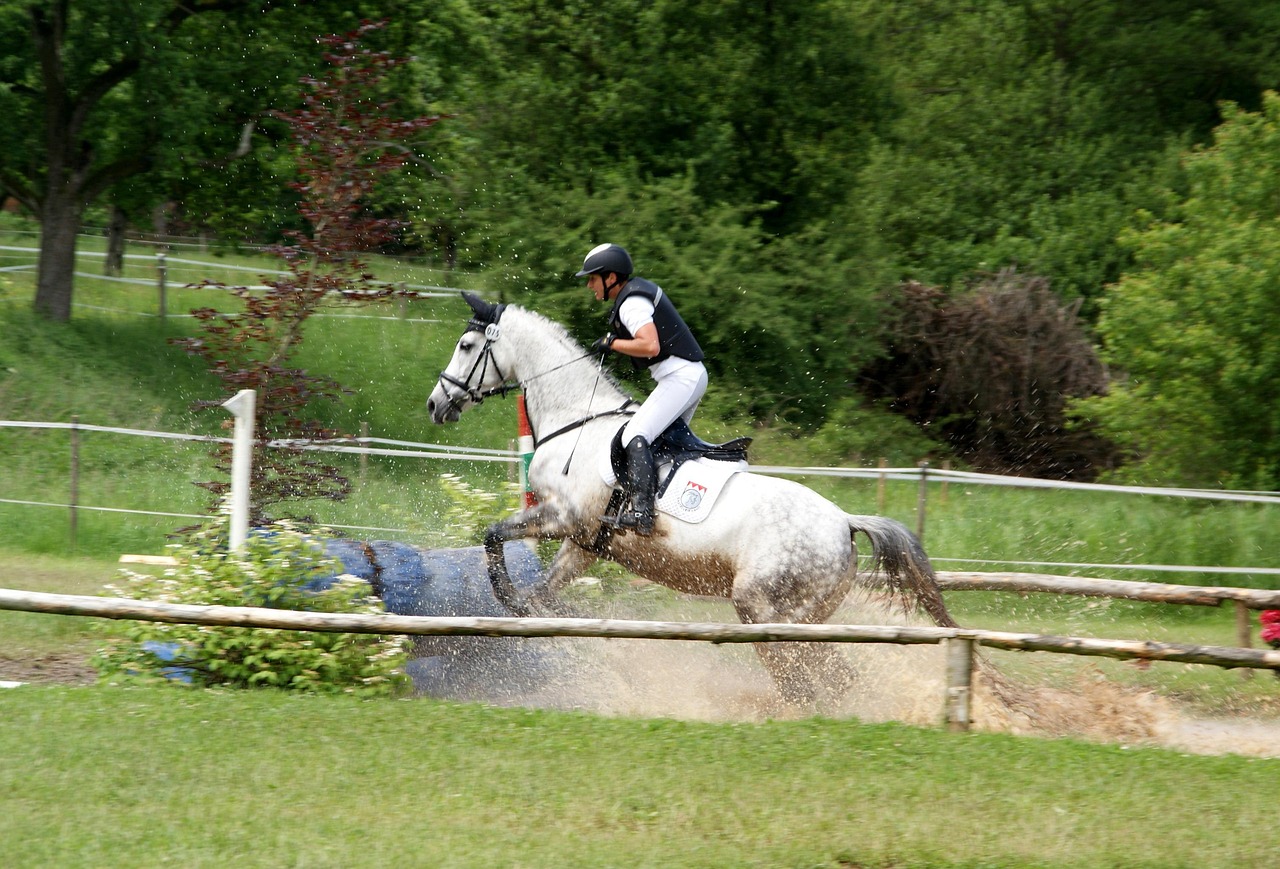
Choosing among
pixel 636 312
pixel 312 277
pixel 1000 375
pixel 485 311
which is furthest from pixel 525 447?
pixel 1000 375

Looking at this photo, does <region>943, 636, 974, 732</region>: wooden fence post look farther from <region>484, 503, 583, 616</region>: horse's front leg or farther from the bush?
the bush

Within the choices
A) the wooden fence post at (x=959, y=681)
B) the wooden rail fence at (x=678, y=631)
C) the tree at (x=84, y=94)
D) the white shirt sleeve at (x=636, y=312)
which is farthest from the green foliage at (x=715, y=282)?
the wooden fence post at (x=959, y=681)

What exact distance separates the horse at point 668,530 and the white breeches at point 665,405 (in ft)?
0.89

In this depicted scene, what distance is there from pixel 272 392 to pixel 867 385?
12.1 m

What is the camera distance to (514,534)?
665 centimetres

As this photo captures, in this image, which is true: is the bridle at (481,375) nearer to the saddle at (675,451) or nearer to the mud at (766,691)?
the saddle at (675,451)

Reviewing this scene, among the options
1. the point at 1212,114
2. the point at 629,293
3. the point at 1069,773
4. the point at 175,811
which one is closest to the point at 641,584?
the point at 629,293

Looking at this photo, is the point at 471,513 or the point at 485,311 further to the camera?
the point at 471,513

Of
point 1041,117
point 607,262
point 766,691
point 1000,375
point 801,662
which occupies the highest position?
point 1041,117

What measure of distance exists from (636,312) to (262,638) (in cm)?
241

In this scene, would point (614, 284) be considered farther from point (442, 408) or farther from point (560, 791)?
point (560, 791)

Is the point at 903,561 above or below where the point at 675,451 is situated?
below

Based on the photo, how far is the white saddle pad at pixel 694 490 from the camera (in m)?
6.31

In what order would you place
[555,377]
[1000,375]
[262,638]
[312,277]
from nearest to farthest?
1. [262,638]
2. [555,377]
3. [312,277]
4. [1000,375]
